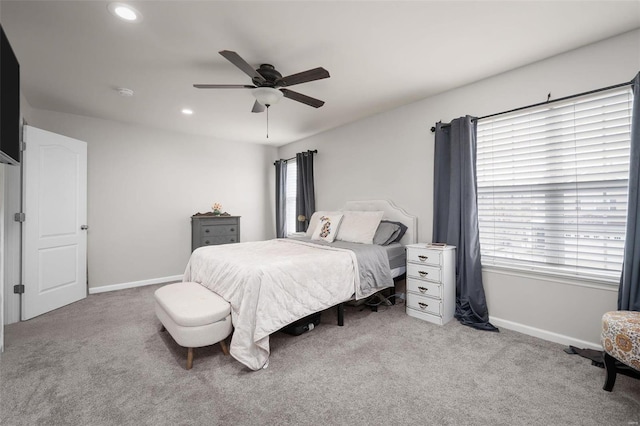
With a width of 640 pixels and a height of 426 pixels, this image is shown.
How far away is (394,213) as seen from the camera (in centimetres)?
378

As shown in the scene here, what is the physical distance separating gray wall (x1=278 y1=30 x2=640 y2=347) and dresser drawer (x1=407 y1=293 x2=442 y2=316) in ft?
1.84

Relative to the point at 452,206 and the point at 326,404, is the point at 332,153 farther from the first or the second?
the point at 326,404

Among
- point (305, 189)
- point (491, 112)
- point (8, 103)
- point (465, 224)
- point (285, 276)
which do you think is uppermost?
point (491, 112)

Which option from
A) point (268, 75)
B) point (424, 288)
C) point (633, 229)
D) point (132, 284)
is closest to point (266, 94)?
point (268, 75)

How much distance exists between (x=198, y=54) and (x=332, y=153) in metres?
2.70

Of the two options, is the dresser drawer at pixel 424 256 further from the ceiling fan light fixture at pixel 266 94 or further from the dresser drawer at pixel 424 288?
the ceiling fan light fixture at pixel 266 94

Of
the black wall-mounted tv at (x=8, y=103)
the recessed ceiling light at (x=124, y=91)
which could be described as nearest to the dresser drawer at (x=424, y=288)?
the black wall-mounted tv at (x=8, y=103)

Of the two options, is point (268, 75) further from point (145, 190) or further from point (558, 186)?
point (145, 190)

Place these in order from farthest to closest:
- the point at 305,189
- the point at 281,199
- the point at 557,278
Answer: the point at 281,199, the point at 305,189, the point at 557,278

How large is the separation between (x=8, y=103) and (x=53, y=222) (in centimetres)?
218

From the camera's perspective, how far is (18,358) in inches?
87.5

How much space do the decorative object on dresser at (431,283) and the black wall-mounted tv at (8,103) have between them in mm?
3438

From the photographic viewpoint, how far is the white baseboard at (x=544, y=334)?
7.65 ft

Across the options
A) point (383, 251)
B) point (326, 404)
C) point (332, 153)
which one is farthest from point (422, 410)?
point (332, 153)
